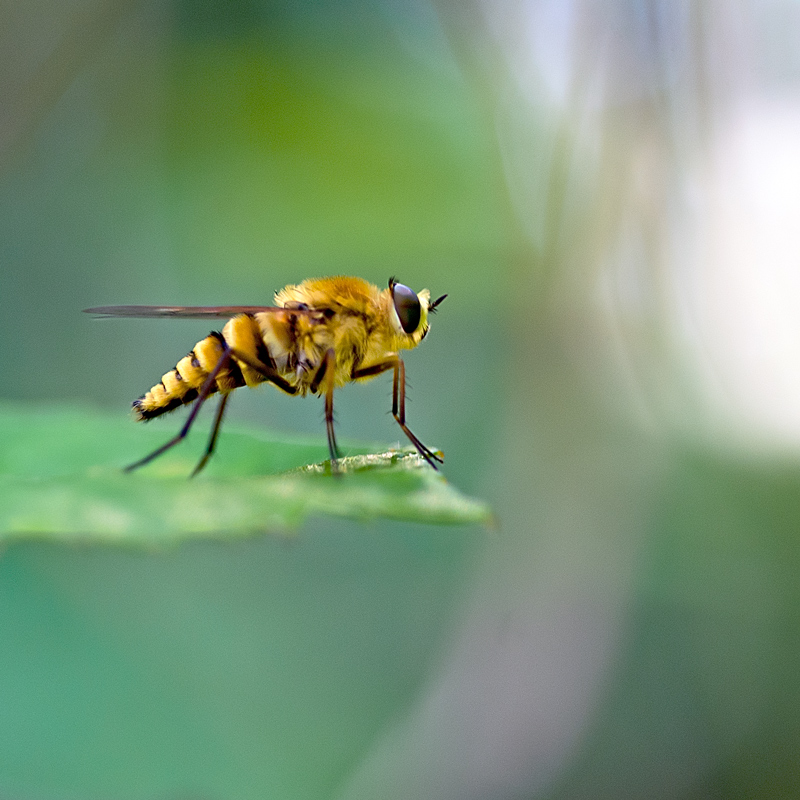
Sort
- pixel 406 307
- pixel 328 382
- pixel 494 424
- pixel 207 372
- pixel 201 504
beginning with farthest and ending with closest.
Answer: pixel 494 424
pixel 406 307
pixel 207 372
pixel 328 382
pixel 201 504

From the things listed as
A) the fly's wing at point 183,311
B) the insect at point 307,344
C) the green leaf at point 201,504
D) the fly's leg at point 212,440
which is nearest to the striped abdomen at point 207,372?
the insect at point 307,344

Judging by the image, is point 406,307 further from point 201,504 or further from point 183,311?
point 201,504

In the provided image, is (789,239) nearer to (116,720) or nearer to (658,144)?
(658,144)

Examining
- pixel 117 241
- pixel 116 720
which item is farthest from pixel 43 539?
pixel 117 241

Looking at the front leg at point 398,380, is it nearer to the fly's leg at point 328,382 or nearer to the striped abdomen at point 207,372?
the fly's leg at point 328,382

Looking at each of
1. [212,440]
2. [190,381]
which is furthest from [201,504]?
[190,381]

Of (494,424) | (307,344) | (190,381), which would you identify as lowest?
(494,424)
